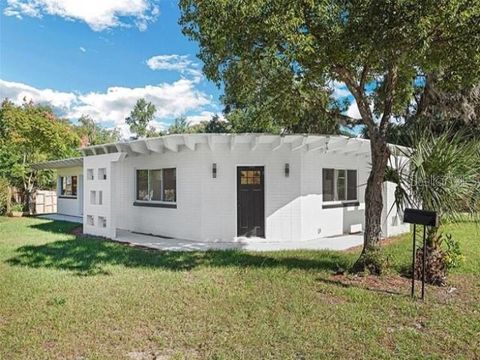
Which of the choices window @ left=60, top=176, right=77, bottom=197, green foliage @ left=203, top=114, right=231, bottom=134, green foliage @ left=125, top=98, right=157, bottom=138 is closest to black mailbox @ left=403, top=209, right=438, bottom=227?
window @ left=60, top=176, right=77, bottom=197

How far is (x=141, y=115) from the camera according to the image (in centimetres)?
4338

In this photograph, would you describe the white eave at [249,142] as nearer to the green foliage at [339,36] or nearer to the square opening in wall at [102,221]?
the square opening in wall at [102,221]

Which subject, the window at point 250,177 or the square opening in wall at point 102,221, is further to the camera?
the square opening in wall at point 102,221

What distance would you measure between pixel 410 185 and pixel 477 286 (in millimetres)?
2031

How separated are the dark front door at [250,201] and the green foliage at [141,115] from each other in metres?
34.8

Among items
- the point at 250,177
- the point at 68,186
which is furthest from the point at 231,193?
the point at 68,186

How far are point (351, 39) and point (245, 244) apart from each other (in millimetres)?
6140

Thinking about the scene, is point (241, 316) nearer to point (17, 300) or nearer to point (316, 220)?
point (17, 300)

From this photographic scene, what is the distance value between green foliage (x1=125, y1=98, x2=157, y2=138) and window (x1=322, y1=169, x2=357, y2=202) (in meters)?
34.5

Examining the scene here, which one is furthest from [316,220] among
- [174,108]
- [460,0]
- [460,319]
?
[174,108]

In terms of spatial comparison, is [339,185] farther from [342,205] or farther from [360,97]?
[360,97]

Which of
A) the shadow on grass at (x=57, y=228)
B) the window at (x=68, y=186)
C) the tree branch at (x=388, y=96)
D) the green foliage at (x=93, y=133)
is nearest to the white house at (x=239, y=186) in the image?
the shadow on grass at (x=57, y=228)

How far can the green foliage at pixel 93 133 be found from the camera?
4059 centimetres

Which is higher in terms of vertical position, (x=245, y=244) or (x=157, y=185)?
(x=157, y=185)
